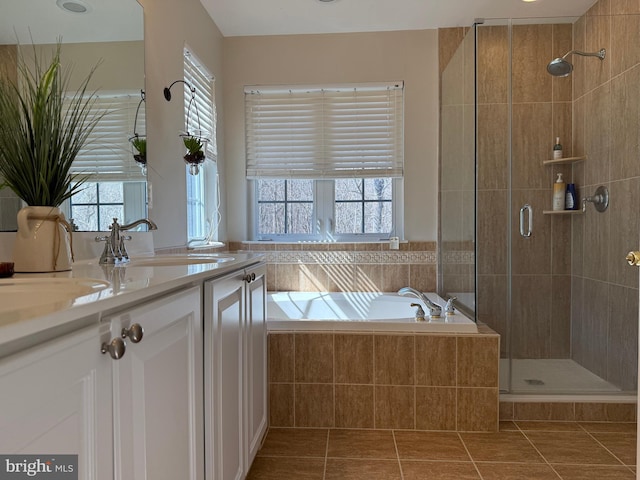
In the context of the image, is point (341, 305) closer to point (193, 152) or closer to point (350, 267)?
point (350, 267)

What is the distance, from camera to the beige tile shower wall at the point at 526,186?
2709 mm

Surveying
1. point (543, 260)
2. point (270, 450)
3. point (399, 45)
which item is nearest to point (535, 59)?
point (399, 45)

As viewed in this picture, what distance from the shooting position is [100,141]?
1.55 m

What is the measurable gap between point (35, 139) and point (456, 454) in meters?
2.06

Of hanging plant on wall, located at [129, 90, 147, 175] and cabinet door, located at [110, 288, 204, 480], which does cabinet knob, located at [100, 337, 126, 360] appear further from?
hanging plant on wall, located at [129, 90, 147, 175]

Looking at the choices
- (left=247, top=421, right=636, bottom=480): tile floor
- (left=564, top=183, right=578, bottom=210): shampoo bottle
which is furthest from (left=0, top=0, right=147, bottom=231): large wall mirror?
(left=564, top=183, right=578, bottom=210): shampoo bottle

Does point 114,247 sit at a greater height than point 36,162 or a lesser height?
lesser

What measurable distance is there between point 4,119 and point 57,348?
2.87 feet

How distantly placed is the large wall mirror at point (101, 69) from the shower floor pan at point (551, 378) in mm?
2155

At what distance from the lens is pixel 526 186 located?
2.80 meters

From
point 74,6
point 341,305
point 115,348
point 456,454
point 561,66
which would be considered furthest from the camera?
point 341,305

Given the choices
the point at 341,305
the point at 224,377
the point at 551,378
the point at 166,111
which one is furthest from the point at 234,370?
the point at 551,378

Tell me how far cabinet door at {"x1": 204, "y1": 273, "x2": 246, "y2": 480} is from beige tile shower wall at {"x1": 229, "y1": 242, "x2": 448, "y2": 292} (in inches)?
67.8

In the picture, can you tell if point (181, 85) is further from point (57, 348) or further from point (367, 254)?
point (57, 348)
